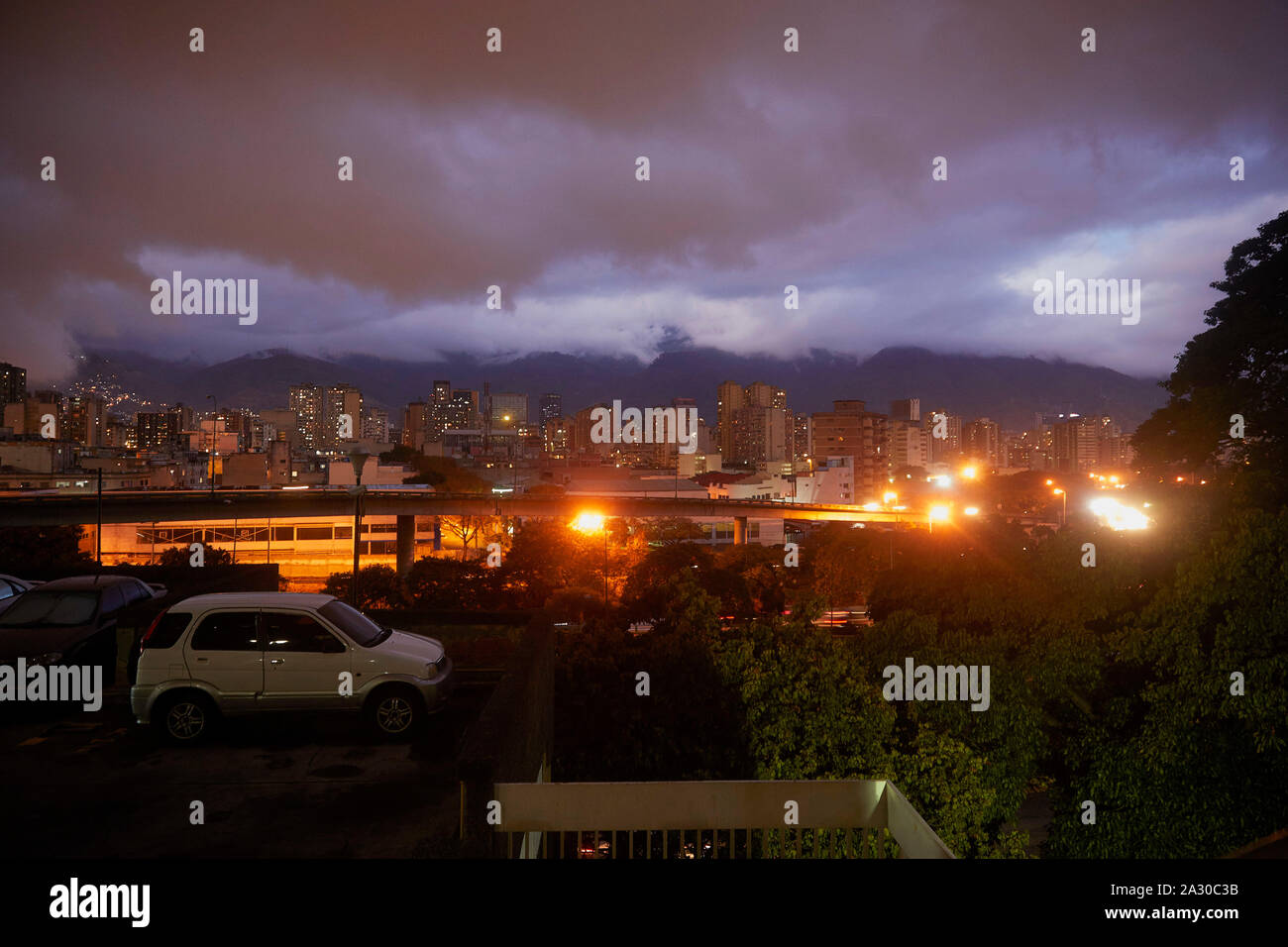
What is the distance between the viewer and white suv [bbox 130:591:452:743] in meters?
7.91

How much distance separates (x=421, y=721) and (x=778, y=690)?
7370 mm

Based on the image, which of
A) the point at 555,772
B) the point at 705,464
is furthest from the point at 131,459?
the point at 555,772

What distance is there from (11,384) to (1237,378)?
16397cm

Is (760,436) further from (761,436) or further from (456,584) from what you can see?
(456,584)

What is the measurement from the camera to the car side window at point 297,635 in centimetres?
811

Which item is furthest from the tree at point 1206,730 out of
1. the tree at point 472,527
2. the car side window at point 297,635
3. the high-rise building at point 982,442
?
the high-rise building at point 982,442

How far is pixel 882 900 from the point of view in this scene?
11.2ft

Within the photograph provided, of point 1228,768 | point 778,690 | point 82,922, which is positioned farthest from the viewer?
point 778,690

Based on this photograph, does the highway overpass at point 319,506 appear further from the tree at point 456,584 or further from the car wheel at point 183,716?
the car wheel at point 183,716

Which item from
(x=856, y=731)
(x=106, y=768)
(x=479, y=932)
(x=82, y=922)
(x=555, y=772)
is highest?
(x=82, y=922)

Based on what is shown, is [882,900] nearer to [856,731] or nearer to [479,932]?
[479,932]

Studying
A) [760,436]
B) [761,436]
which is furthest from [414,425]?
[761,436]

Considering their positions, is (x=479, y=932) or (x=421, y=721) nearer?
(x=479, y=932)

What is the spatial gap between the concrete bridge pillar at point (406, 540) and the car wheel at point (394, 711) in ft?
166
